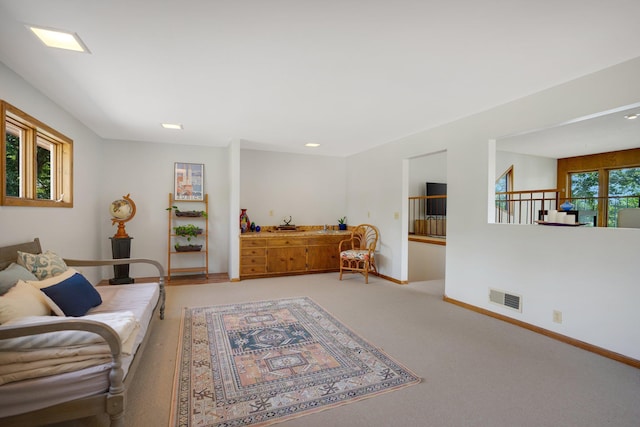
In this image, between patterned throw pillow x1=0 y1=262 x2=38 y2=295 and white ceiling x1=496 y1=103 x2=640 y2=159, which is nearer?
patterned throw pillow x1=0 y1=262 x2=38 y2=295

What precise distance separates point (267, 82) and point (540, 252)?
3152mm

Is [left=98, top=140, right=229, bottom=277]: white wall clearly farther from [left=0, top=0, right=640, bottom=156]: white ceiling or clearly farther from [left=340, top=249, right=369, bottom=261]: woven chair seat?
[left=340, top=249, right=369, bottom=261]: woven chair seat

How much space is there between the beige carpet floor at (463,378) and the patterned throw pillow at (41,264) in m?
1.01

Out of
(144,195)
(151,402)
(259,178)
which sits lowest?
(151,402)

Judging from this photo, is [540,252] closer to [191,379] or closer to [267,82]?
[267,82]

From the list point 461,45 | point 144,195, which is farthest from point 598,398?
point 144,195

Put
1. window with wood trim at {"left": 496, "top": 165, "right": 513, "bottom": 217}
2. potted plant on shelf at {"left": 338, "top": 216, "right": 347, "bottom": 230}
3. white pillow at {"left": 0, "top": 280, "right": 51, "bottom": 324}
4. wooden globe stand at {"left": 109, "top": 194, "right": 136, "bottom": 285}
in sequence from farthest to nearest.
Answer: window with wood trim at {"left": 496, "top": 165, "right": 513, "bottom": 217}, potted plant on shelf at {"left": 338, "top": 216, "right": 347, "bottom": 230}, wooden globe stand at {"left": 109, "top": 194, "right": 136, "bottom": 285}, white pillow at {"left": 0, "top": 280, "right": 51, "bottom": 324}

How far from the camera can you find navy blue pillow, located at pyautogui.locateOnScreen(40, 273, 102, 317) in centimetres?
215

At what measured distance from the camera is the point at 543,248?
9.98ft

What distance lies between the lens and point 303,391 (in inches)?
81.9

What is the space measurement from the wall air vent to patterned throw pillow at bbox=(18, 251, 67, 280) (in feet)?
14.1

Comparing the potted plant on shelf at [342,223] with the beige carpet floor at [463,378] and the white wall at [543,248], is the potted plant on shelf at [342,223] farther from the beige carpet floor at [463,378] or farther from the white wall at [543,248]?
the beige carpet floor at [463,378]

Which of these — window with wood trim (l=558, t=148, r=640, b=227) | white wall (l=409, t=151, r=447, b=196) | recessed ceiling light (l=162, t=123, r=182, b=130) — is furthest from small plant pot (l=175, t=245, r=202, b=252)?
window with wood trim (l=558, t=148, r=640, b=227)

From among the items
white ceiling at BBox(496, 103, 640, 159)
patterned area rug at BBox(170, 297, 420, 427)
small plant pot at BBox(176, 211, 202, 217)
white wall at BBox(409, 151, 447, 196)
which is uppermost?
white ceiling at BBox(496, 103, 640, 159)
